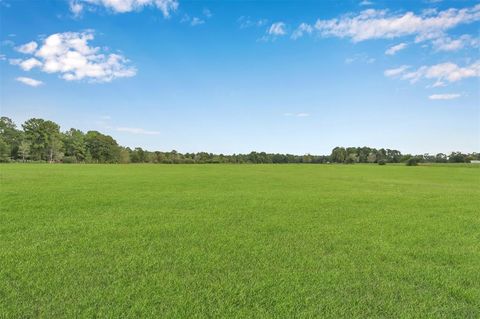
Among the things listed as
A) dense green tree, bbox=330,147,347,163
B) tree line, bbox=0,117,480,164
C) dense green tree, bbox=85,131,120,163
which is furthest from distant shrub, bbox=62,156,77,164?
dense green tree, bbox=330,147,347,163

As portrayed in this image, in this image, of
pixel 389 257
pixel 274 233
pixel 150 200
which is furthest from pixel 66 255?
pixel 150 200

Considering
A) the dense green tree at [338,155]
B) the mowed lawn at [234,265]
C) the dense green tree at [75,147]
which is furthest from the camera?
the dense green tree at [338,155]

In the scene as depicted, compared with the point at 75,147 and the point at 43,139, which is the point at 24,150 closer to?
the point at 43,139

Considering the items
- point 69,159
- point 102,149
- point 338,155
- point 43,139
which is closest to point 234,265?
point 69,159

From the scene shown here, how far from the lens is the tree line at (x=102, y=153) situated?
106438 millimetres

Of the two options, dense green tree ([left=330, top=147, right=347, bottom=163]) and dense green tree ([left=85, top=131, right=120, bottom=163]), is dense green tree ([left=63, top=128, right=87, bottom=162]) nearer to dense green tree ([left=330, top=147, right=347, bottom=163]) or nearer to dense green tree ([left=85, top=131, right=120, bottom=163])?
dense green tree ([left=85, top=131, right=120, bottom=163])

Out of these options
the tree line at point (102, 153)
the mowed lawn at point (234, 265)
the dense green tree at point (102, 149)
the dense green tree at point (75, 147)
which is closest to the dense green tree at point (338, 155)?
the tree line at point (102, 153)

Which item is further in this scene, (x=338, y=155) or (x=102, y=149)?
(x=338, y=155)

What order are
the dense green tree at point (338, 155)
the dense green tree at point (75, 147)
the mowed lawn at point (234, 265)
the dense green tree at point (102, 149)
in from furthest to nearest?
the dense green tree at point (338, 155), the dense green tree at point (102, 149), the dense green tree at point (75, 147), the mowed lawn at point (234, 265)

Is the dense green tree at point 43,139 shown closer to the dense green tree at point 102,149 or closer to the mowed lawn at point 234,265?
the dense green tree at point 102,149

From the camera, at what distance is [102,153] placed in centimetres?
12031

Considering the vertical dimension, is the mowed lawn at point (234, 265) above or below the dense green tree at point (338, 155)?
below

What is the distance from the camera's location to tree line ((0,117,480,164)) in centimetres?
10644

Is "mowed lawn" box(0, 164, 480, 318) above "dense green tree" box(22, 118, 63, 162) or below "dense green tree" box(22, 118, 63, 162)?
below
